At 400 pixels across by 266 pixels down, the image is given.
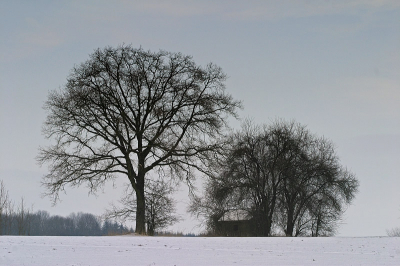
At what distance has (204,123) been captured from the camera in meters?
29.6

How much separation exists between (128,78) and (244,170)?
16942mm

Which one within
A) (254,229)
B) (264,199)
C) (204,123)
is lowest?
(254,229)

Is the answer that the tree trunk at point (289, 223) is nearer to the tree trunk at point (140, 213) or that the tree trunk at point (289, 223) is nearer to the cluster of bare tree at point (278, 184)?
the cluster of bare tree at point (278, 184)

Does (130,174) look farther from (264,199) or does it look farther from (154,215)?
(264,199)

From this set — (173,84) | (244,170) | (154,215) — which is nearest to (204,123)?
(173,84)

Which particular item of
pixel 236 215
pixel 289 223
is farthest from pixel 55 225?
pixel 289 223

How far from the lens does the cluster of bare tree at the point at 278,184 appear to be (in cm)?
4150
